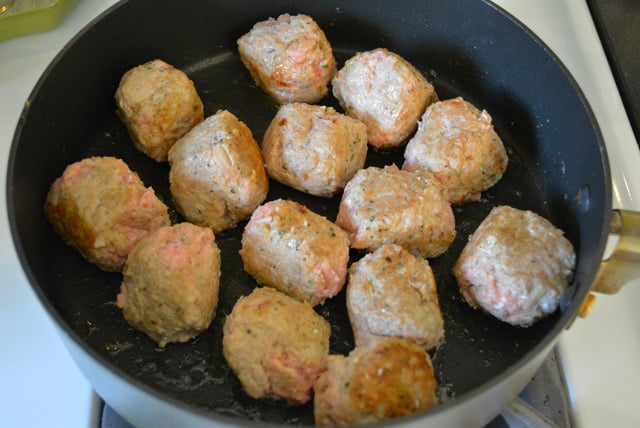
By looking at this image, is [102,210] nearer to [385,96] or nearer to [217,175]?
[217,175]

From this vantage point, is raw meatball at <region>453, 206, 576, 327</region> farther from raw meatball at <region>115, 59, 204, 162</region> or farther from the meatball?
raw meatball at <region>115, 59, 204, 162</region>

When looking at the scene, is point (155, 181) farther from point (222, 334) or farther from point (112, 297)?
point (222, 334)

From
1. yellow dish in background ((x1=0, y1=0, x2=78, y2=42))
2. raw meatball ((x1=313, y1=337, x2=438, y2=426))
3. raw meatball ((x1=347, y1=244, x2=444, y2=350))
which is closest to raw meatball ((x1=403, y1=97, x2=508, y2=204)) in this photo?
raw meatball ((x1=347, y1=244, x2=444, y2=350))

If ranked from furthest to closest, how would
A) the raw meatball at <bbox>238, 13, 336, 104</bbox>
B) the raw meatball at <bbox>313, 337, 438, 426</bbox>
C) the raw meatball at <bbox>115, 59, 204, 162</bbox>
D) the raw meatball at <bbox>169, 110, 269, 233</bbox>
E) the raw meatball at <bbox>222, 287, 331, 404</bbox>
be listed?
the raw meatball at <bbox>238, 13, 336, 104</bbox>, the raw meatball at <bbox>115, 59, 204, 162</bbox>, the raw meatball at <bbox>169, 110, 269, 233</bbox>, the raw meatball at <bbox>222, 287, 331, 404</bbox>, the raw meatball at <bbox>313, 337, 438, 426</bbox>

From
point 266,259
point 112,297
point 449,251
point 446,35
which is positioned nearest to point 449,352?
point 449,251

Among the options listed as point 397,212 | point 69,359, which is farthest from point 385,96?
point 69,359

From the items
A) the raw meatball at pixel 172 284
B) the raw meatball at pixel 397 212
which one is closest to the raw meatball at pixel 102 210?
the raw meatball at pixel 172 284
